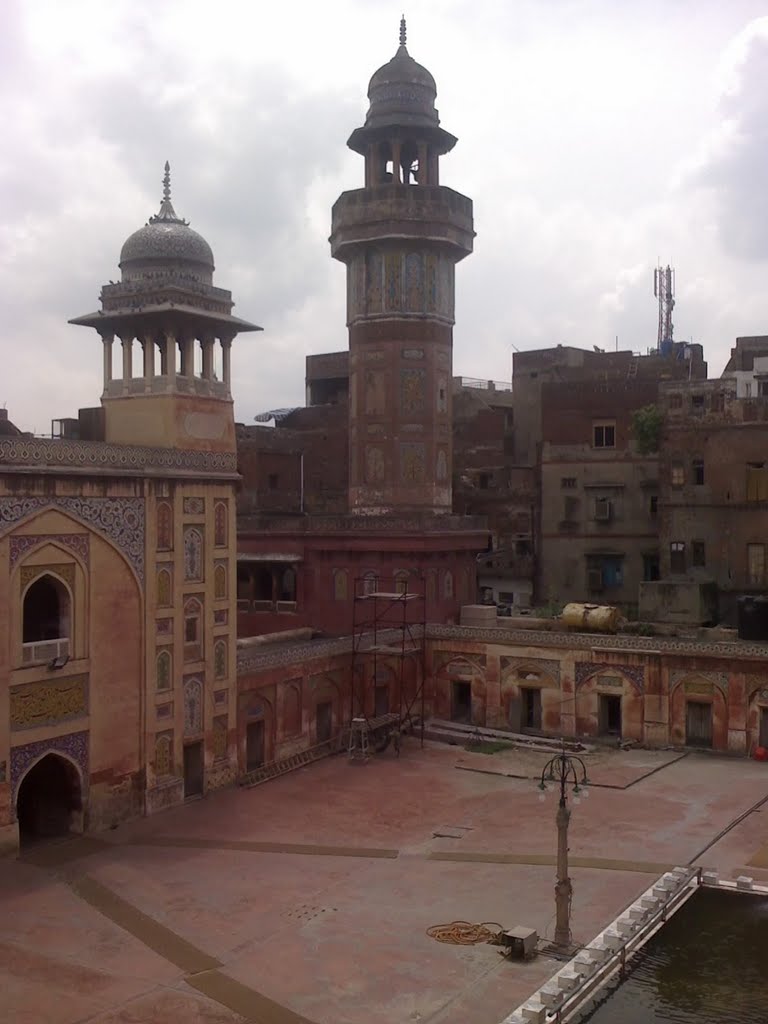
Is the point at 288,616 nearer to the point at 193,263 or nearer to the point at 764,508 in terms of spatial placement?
the point at 193,263

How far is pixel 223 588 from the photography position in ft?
76.9

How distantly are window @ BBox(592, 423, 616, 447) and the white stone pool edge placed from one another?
80.1 ft

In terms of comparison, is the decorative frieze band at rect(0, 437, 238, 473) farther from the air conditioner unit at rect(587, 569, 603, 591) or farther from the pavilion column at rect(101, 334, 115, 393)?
the air conditioner unit at rect(587, 569, 603, 591)

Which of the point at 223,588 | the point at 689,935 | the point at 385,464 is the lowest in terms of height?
the point at 689,935

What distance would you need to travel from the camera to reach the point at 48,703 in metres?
19.3

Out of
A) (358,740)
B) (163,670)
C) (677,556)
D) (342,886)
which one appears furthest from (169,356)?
(677,556)

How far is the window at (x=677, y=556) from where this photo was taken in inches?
1420

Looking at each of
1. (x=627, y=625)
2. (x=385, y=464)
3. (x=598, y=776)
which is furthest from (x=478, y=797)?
(x=385, y=464)

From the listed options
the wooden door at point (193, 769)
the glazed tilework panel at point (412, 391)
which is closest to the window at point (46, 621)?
the wooden door at point (193, 769)

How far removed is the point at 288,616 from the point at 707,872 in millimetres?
17778

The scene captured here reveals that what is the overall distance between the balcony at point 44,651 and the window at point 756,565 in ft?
75.5

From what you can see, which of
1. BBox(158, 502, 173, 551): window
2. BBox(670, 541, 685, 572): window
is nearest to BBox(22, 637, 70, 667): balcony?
BBox(158, 502, 173, 551): window

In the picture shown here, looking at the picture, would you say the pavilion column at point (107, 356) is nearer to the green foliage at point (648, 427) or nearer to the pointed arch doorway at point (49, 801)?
the pointed arch doorway at point (49, 801)

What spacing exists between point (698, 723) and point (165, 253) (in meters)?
17.0
